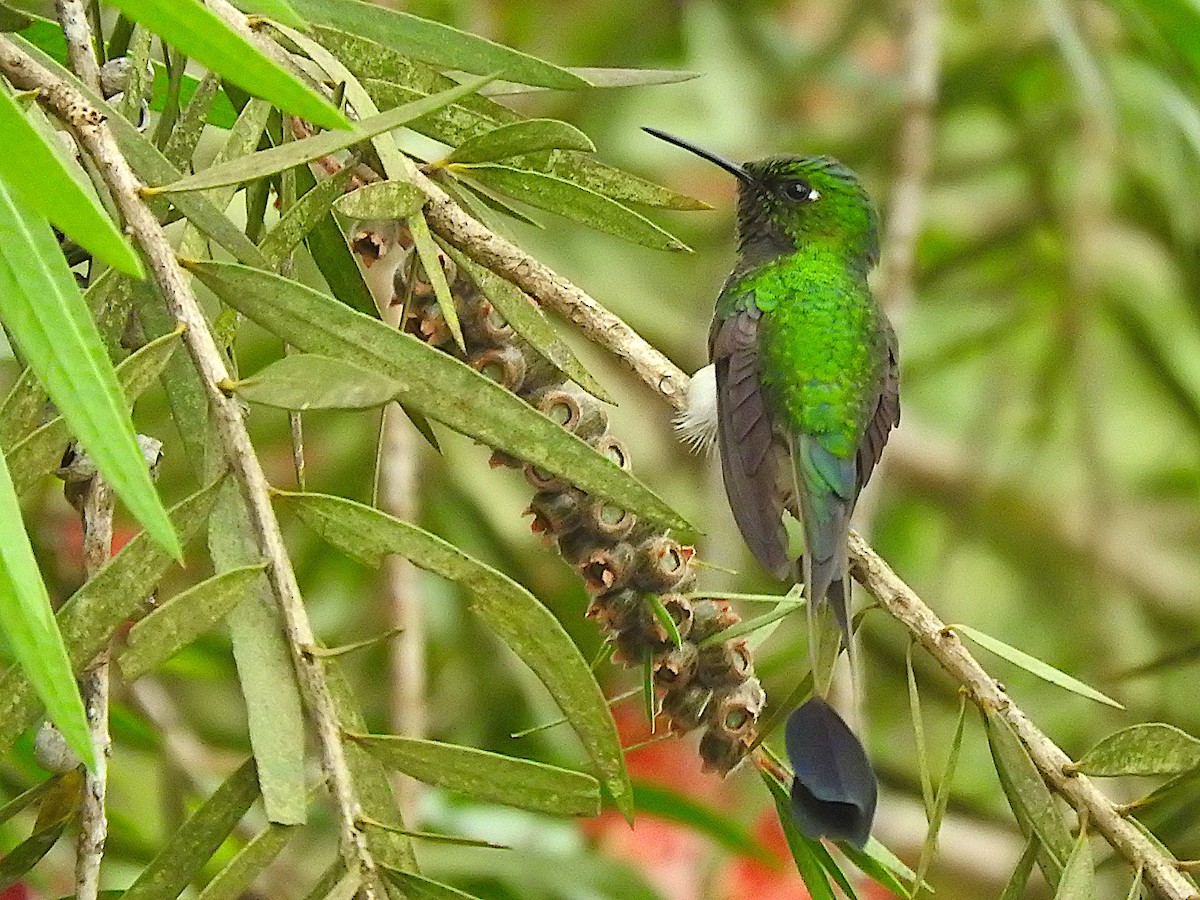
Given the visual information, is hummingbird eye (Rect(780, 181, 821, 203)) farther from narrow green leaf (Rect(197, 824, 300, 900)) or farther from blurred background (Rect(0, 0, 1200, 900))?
narrow green leaf (Rect(197, 824, 300, 900))

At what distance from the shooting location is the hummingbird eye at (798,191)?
2.14 meters

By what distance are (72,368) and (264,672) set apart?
7.8 inches

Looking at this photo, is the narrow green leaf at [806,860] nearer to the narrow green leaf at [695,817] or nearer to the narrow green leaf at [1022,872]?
the narrow green leaf at [1022,872]

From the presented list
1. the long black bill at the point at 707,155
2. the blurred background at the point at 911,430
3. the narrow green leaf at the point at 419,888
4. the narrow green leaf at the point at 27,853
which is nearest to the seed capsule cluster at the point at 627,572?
the narrow green leaf at the point at 419,888

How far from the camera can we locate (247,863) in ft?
2.34

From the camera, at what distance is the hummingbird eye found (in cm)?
214

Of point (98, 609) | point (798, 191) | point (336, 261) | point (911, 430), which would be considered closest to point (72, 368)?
point (98, 609)

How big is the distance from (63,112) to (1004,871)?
2554 millimetres

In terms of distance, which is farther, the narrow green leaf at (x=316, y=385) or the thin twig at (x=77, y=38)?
the thin twig at (x=77, y=38)

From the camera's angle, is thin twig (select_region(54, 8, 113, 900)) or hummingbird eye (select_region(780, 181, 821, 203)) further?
hummingbird eye (select_region(780, 181, 821, 203))

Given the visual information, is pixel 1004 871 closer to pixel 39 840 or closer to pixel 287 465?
pixel 287 465

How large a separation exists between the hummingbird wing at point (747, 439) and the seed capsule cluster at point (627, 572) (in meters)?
0.51

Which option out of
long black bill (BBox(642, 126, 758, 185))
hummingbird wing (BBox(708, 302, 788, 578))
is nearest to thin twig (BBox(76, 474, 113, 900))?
hummingbird wing (BBox(708, 302, 788, 578))

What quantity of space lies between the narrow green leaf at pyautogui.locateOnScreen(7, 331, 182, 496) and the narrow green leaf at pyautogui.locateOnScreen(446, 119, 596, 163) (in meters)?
0.23
